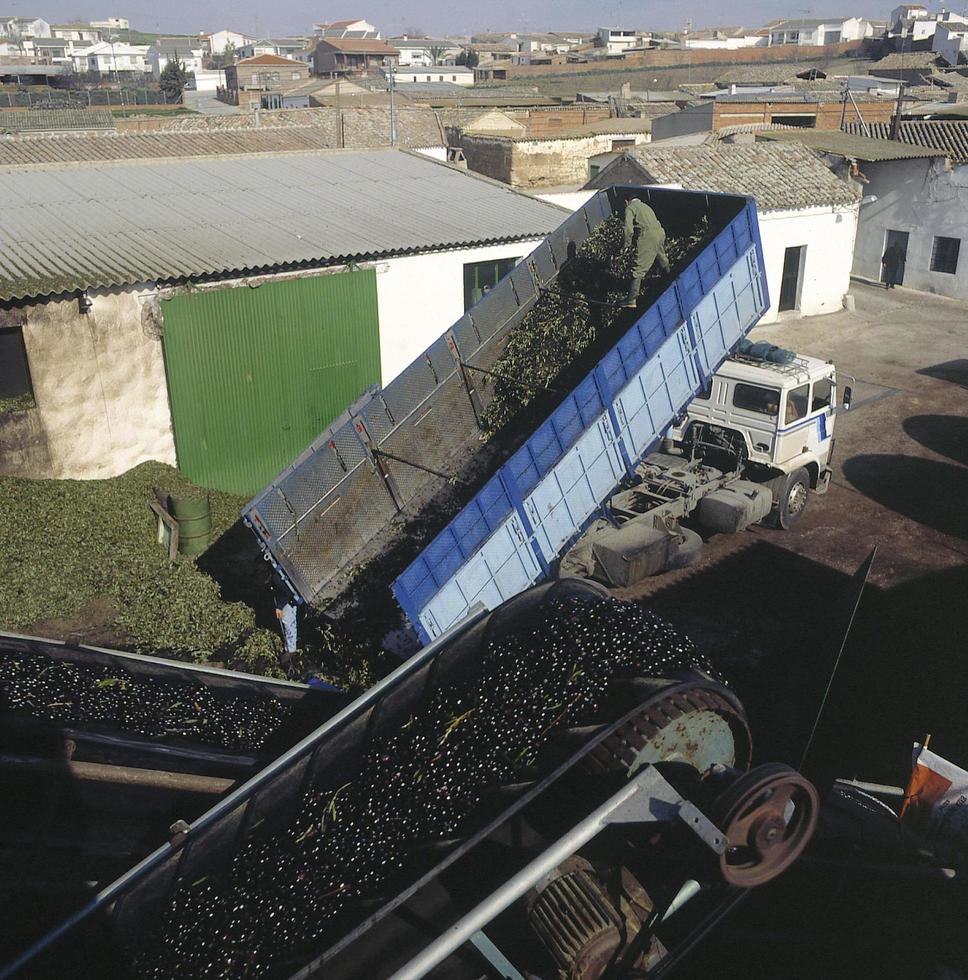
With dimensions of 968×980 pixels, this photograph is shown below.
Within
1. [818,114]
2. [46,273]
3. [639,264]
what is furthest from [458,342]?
[818,114]

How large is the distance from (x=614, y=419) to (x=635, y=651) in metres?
3.77

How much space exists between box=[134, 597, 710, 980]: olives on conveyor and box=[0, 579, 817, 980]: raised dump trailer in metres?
0.02

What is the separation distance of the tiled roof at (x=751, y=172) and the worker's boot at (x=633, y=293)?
1150 centimetres

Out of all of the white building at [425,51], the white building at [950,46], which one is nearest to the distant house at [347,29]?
the white building at [425,51]

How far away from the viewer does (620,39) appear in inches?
4434

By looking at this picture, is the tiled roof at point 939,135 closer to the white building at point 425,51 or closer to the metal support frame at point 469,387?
the metal support frame at point 469,387

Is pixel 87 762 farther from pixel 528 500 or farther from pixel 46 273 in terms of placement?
pixel 46 273

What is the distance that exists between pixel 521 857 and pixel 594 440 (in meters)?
4.75

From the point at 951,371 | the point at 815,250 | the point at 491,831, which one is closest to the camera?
the point at 491,831

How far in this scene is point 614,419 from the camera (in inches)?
361

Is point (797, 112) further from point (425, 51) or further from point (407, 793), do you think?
point (425, 51)

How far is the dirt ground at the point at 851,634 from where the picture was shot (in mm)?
6219

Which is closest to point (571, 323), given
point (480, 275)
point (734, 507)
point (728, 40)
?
point (734, 507)

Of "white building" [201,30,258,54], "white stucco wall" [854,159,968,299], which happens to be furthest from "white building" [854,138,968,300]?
"white building" [201,30,258,54]
